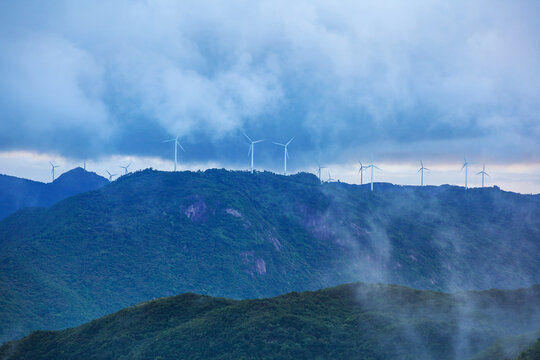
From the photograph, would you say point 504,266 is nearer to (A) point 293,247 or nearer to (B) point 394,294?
(A) point 293,247

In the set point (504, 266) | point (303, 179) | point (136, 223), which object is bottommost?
point (504, 266)

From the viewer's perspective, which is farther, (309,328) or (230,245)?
(230,245)

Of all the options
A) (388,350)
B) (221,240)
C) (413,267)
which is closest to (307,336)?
(388,350)

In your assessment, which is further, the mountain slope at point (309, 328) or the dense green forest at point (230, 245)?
the dense green forest at point (230, 245)

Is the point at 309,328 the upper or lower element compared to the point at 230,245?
lower

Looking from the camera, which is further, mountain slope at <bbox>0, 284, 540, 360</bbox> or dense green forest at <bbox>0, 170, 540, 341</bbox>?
dense green forest at <bbox>0, 170, 540, 341</bbox>
